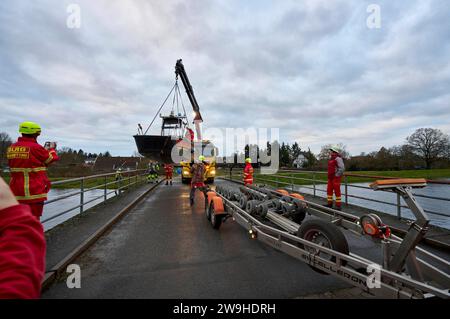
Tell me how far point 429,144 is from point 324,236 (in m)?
77.1

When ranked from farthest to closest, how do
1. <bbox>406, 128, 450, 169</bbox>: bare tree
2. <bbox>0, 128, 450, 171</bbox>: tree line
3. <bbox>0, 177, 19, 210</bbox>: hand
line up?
<bbox>406, 128, 450, 169</bbox>: bare tree
<bbox>0, 128, 450, 171</bbox>: tree line
<bbox>0, 177, 19, 210</bbox>: hand

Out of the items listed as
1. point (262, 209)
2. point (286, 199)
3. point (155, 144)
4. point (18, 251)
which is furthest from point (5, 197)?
point (155, 144)

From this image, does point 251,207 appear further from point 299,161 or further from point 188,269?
point 299,161

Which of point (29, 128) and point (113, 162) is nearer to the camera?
point (29, 128)

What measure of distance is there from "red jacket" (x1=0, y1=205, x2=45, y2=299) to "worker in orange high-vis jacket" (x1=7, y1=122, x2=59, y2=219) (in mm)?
3284

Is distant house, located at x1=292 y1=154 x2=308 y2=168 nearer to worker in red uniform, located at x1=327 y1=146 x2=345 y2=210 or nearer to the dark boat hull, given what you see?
the dark boat hull

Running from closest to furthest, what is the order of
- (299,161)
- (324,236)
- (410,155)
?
(324,236) → (410,155) → (299,161)

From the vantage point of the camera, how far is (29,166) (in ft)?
12.4

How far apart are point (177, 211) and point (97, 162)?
264ft

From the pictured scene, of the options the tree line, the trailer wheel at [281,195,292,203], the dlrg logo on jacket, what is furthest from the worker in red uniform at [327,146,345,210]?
the tree line

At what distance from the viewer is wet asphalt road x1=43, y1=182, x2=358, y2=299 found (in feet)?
10.1

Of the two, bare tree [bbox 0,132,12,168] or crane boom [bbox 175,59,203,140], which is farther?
bare tree [bbox 0,132,12,168]
